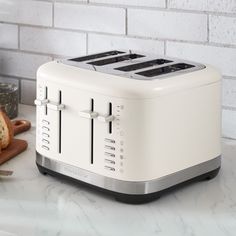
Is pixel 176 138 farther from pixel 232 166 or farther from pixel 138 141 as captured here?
pixel 232 166

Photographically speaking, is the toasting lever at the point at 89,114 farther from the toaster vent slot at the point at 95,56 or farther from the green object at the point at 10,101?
the green object at the point at 10,101

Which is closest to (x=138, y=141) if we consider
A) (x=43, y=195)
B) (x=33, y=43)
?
(x=43, y=195)

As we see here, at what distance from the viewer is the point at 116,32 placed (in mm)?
1756

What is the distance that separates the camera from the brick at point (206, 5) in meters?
1.57

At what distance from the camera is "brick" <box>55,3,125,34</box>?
1.75 m

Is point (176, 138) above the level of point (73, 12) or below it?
below

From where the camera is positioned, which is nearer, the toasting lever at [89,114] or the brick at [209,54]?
the toasting lever at [89,114]

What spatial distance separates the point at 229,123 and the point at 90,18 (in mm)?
451

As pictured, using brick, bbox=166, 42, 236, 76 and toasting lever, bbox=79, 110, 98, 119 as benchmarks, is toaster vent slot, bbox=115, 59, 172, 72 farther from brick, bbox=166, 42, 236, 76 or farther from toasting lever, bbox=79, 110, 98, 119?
brick, bbox=166, 42, 236, 76

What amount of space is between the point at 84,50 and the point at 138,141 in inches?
25.5

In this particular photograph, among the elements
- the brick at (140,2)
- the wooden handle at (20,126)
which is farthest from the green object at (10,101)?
the brick at (140,2)

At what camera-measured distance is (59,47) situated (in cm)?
187

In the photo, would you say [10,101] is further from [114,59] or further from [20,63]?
[114,59]

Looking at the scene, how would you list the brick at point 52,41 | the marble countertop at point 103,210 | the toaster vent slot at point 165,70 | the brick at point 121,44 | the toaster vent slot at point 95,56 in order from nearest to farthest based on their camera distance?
1. the marble countertop at point 103,210
2. the toaster vent slot at point 165,70
3. the toaster vent slot at point 95,56
4. the brick at point 121,44
5. the brick at point 52,41
